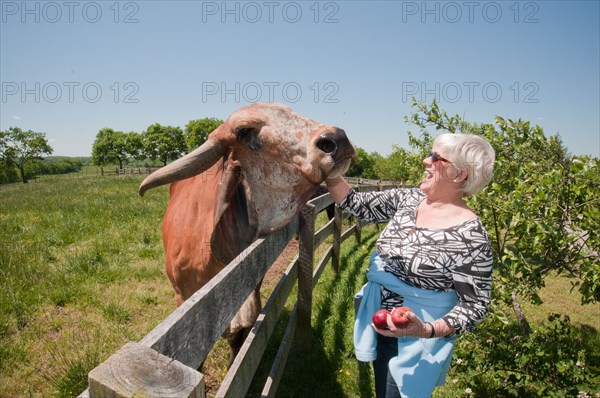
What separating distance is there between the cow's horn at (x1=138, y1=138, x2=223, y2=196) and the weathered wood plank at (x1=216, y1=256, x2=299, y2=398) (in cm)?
115

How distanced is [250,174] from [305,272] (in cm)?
160

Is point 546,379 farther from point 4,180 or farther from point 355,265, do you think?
A: point 4,180

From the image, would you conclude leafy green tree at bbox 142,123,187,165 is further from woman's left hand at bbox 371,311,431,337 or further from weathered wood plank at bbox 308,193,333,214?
woman's left hand at bbox 371,311,431,337

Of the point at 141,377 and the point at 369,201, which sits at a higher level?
the point at 369,201

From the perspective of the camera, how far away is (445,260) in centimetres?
194

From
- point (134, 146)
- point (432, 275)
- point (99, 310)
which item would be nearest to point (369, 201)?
point (432, 275)

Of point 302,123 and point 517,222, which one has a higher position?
point 302,123

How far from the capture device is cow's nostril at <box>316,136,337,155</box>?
2.34 m

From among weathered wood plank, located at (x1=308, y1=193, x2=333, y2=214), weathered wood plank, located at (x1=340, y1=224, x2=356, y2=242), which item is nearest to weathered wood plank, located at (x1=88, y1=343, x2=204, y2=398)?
weathered wood plank, located at (x1=308, y1=193, x2=333, y2=214)

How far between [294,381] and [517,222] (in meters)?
2.63

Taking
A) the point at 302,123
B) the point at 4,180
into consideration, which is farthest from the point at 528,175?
the point at 4,180

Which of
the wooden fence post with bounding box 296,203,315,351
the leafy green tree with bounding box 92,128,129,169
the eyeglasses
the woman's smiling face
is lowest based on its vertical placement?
the wooden fence post with bounding box 296,203,315,351

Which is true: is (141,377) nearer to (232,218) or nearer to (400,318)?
(400,318)

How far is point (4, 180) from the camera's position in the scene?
7500 cm
